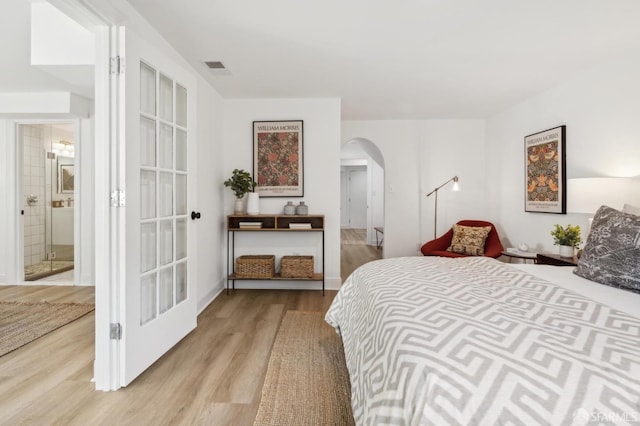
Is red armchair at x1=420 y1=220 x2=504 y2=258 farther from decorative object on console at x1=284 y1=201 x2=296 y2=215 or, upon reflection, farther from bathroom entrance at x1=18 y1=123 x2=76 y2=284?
bathroom entrance at x1=18 y1=123 x2=76 y2=284

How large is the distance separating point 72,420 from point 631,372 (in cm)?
216

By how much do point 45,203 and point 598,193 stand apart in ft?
22.6

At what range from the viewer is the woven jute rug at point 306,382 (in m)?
1.42

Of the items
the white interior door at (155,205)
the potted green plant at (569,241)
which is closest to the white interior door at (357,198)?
the potted green plant at (569,241)

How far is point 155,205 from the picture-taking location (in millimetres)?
1931

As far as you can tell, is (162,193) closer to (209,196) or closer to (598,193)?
(209,196)

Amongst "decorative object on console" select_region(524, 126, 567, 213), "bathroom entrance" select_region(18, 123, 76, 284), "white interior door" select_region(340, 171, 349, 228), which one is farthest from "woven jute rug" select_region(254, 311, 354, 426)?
"white interior door" select_region(340, 171, 349, 228)

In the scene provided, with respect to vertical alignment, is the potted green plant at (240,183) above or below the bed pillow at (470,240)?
above

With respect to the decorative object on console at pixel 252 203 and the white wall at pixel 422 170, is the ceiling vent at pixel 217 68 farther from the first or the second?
the white wall at pixel 422 170

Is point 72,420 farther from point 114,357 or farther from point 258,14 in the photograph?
point 258,14

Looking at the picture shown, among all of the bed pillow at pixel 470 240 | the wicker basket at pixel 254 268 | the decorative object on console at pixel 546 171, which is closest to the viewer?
the decorative object on console at pixel 546 171

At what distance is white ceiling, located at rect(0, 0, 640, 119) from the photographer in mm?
1854

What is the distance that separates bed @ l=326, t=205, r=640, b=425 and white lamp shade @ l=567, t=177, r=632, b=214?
1.22m

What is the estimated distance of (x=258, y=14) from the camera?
1902mm
